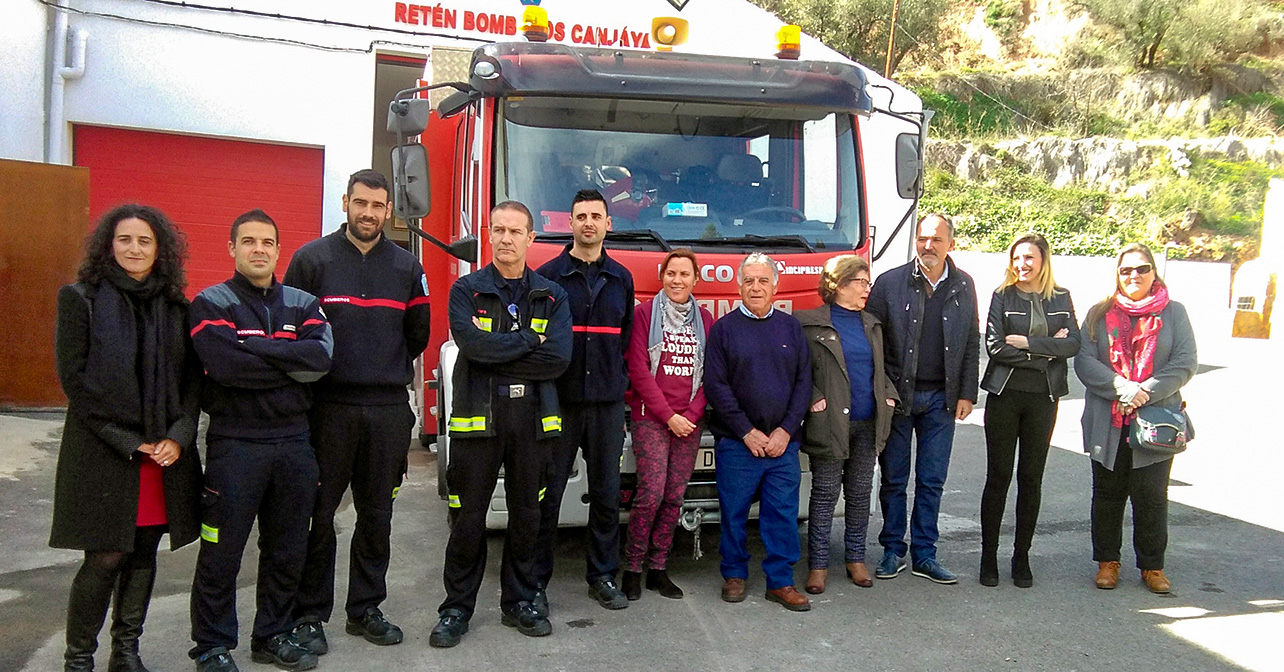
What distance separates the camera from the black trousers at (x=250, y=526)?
13.0 ft

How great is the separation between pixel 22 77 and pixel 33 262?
246 centimetres

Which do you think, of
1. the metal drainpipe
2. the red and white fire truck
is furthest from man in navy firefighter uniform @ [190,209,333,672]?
the metal drainpipe

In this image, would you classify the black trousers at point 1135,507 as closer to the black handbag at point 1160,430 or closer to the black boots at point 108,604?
the black handbag at point 1160,430

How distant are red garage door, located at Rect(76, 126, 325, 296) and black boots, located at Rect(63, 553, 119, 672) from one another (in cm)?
825

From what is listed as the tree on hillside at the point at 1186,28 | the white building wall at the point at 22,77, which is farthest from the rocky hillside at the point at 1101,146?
the white building wall at the point at 22,77

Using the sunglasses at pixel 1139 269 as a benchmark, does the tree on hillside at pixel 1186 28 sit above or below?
above

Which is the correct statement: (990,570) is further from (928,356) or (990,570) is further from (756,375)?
(756,375)

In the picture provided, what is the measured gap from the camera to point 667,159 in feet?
18.1

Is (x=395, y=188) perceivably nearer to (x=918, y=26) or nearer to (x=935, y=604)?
(x=935, y=604)

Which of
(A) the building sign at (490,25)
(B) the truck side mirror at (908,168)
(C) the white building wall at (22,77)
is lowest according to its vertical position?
(B) the truck side mirror at (908,168)

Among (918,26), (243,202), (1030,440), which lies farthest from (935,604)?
(918,26)

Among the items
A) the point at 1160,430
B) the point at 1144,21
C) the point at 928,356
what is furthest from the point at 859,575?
the point at 1144,21

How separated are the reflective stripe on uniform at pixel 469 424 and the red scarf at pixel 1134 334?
10.8ft

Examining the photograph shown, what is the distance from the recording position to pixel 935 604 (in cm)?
532
